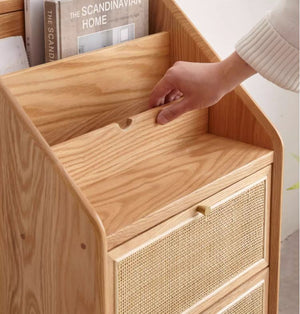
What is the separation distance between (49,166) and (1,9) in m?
0.35

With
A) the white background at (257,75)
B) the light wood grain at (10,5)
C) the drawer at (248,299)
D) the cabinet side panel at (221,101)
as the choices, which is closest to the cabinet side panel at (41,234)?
the light wood grain at (10,5)

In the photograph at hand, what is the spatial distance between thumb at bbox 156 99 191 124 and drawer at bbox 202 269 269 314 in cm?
36

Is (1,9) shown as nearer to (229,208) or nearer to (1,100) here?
(1,100)

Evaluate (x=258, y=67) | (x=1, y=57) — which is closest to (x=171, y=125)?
(x=258, y=67)

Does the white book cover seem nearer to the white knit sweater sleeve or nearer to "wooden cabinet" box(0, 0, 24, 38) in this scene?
"wooden cabinet" box(0, 0, 24, 38)

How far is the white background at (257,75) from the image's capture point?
1871 mm

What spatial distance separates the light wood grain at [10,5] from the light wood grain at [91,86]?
130 millimetres

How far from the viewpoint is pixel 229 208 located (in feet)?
4.33

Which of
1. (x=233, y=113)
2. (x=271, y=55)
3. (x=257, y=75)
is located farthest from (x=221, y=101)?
(x=257, y=75)

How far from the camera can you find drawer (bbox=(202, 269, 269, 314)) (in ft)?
4.52

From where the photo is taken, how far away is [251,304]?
1.46 meters

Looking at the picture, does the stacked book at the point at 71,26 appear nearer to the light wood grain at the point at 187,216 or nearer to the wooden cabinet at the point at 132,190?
the wooden cabinet at the point at 132,190

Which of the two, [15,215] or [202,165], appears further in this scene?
[202,165]

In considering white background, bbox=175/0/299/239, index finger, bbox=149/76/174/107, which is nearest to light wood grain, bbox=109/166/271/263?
index finger, bbox=149/76/174/107
